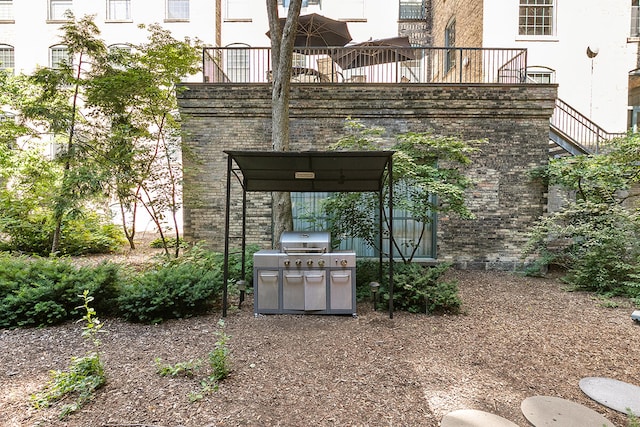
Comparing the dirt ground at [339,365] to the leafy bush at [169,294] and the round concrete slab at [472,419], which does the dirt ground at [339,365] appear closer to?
the round concrete slab at [472,419]

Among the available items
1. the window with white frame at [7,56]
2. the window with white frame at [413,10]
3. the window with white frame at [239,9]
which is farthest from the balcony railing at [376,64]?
the window with white frame at [7,56]

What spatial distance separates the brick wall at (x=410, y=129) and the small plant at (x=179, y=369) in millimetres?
5639

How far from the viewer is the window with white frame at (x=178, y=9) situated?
59.7 ft

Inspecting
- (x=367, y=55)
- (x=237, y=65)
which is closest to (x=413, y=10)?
(x=237, y=65)

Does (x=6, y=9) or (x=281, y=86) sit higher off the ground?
(x=6, y=9)

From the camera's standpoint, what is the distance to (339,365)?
386 centimetres

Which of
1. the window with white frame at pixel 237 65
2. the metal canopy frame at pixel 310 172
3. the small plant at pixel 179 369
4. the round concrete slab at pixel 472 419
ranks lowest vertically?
the round concrete slab at pixel 472 419

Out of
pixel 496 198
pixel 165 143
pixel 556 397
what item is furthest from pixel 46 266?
pixel 496 198

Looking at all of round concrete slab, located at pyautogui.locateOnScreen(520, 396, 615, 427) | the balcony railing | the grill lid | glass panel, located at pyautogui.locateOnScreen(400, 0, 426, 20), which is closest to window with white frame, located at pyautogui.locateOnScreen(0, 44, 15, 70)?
the balcony railing

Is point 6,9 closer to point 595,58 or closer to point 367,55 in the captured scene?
point 367,55

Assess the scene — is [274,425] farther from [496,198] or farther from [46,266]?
[496,198]

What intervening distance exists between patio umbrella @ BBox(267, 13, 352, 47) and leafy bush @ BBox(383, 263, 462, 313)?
800 cm

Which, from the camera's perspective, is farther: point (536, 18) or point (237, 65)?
point (237, 65)

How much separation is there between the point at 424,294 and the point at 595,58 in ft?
51.1
